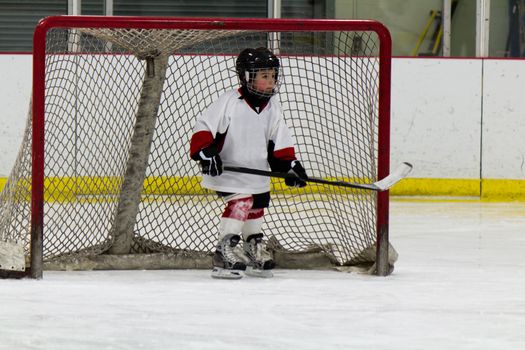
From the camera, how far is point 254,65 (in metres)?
4.02

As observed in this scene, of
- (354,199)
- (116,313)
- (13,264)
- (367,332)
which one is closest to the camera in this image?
(367,332)

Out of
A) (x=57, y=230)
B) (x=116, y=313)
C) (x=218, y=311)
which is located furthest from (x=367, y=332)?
(x=57, y=230)

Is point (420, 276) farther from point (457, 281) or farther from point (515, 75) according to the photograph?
point (515, 75)

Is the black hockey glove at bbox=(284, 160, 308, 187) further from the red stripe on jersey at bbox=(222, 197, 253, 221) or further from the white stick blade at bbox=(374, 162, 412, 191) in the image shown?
the white stick blade at bbox=(374, 162, 412, 191)

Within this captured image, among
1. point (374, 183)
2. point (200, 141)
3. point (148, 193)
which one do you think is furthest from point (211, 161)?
point (148, 193)

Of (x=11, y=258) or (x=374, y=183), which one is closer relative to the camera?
(x=11, y=258)

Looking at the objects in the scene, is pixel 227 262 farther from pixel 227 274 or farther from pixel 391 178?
pixel 391 178

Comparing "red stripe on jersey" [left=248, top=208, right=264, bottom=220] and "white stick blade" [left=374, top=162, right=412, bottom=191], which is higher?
"white stick blade" [left=374, top=162, right=412, bottom=191]

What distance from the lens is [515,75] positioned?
770 centimetres

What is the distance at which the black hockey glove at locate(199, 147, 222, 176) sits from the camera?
389cm

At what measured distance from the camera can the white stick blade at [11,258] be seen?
3904mm

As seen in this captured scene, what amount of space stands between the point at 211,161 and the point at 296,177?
31 centimetres

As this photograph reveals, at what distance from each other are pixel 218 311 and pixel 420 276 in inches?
42.3

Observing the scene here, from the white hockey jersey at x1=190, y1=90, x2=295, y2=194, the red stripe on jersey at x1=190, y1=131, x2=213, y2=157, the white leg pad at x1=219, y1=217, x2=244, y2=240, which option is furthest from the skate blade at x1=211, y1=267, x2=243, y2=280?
the red stripe on jersey at x1=190, y1=131, x2=213, y2=157
